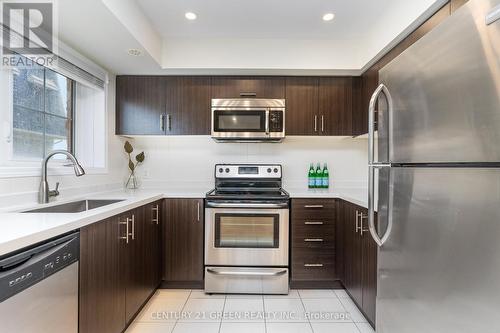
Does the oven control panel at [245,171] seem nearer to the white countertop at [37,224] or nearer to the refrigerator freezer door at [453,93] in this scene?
the white countertop at [37,224]

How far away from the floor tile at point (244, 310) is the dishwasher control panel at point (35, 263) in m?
1.31

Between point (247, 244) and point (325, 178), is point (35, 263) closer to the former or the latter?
point (247, 244)

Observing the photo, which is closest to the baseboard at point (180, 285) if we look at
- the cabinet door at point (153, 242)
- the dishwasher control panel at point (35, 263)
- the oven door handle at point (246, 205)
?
the cabinet door at point (153, 242)

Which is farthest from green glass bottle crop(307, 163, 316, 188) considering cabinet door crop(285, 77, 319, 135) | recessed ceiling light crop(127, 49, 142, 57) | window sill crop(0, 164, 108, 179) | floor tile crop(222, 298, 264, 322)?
window sill crop(0, 164, 108, 179)

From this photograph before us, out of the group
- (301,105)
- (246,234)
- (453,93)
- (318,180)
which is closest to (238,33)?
(301,105)

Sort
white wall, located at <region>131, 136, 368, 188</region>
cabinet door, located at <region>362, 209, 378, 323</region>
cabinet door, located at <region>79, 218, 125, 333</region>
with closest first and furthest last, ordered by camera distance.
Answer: cabinet door, located at <region>79, 218, 125, 333</region> < cabinet door, located at <region>362, 209, 378, 323</region> < white wall, located at <region>131, 136, 368, 188</region>

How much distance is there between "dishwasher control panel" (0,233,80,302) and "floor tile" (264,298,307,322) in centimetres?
150

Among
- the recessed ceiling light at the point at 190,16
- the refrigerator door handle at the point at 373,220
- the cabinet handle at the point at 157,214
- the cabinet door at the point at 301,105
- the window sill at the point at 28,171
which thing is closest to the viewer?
the refrigerator door handle at the point at 373,220

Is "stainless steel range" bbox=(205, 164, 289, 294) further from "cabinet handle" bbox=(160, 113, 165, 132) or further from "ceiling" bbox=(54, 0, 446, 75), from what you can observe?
"ceiling" bbox=(54, 0, 446, 75)

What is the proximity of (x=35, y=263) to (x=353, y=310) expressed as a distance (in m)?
2.19

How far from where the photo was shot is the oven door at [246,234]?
244 centimetres

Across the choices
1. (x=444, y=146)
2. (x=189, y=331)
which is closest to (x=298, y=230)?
(x=189, y=331)

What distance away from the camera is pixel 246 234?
245 centimetres

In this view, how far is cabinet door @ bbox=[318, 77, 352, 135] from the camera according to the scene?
9.18 ft
